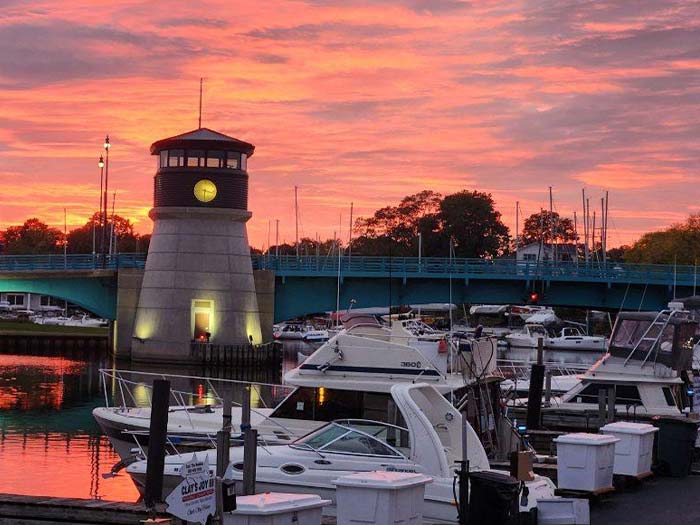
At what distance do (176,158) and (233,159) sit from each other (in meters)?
3.48

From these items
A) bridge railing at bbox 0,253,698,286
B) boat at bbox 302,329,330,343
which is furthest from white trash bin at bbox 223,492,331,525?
boat at bbox 302,329,330,343

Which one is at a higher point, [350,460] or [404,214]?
[404,214]

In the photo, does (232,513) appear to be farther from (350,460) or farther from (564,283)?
(564,283)

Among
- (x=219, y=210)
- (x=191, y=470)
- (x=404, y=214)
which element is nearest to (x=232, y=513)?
(x=191, y=470)

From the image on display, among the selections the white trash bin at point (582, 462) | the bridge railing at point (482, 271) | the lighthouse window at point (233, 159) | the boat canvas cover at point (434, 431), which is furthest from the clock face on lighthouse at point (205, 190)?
the white trash bin at point (582, 462)

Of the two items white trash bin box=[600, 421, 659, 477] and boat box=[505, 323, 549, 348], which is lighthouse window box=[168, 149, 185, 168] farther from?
white trash bin box=[600, 421, 659, 477]

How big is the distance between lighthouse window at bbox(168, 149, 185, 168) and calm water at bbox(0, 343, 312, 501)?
12424 mm

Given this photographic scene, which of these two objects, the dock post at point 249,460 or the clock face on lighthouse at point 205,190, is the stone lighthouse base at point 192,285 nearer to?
the clock face on lighthouse at point 205,190

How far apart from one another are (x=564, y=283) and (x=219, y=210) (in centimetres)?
2596

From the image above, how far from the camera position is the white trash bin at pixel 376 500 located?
17.9 meters

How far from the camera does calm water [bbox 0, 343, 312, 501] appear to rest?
106 feet

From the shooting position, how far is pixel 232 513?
16688 millimetres

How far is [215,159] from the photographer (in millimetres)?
74938

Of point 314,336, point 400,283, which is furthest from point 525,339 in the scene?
point 400,283
